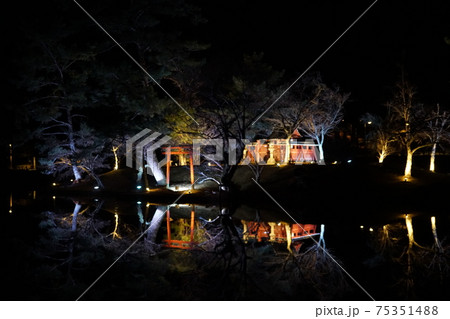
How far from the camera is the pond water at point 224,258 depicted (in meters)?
6.50

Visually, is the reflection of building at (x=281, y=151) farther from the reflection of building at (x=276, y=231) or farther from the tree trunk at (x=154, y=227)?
the reflection of building at (x=276, y=231)

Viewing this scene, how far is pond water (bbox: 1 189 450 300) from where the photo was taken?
6.50 metres

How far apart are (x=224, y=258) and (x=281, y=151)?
67.9 feet

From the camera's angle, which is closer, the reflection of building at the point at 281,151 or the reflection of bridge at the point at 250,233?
the reflection of bridge at the point at 250,233

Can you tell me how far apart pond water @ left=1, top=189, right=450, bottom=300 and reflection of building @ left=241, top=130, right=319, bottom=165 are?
13051 mm

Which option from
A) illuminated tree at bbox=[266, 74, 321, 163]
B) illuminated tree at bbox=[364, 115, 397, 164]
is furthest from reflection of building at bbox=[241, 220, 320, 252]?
illuminated tree at bbox=[364, 115, 397, 164]

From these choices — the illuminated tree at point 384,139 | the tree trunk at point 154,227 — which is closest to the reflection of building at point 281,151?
Result: the illuminated tree at point 384,139

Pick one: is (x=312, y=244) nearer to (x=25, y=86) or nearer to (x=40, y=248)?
(x=40, y=248)

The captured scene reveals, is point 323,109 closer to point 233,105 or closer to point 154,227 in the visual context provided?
point 233,105

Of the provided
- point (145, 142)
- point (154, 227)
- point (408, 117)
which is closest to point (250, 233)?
point (154, 227)

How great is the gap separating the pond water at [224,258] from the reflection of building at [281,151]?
42.8ft

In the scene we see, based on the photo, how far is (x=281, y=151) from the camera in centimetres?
2884

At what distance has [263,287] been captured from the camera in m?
6.67

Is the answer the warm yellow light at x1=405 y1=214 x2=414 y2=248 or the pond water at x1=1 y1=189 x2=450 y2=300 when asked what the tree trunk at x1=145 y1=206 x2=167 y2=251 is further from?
the warm yellow light at x1=405 y1=214 x2=414 y2=248
